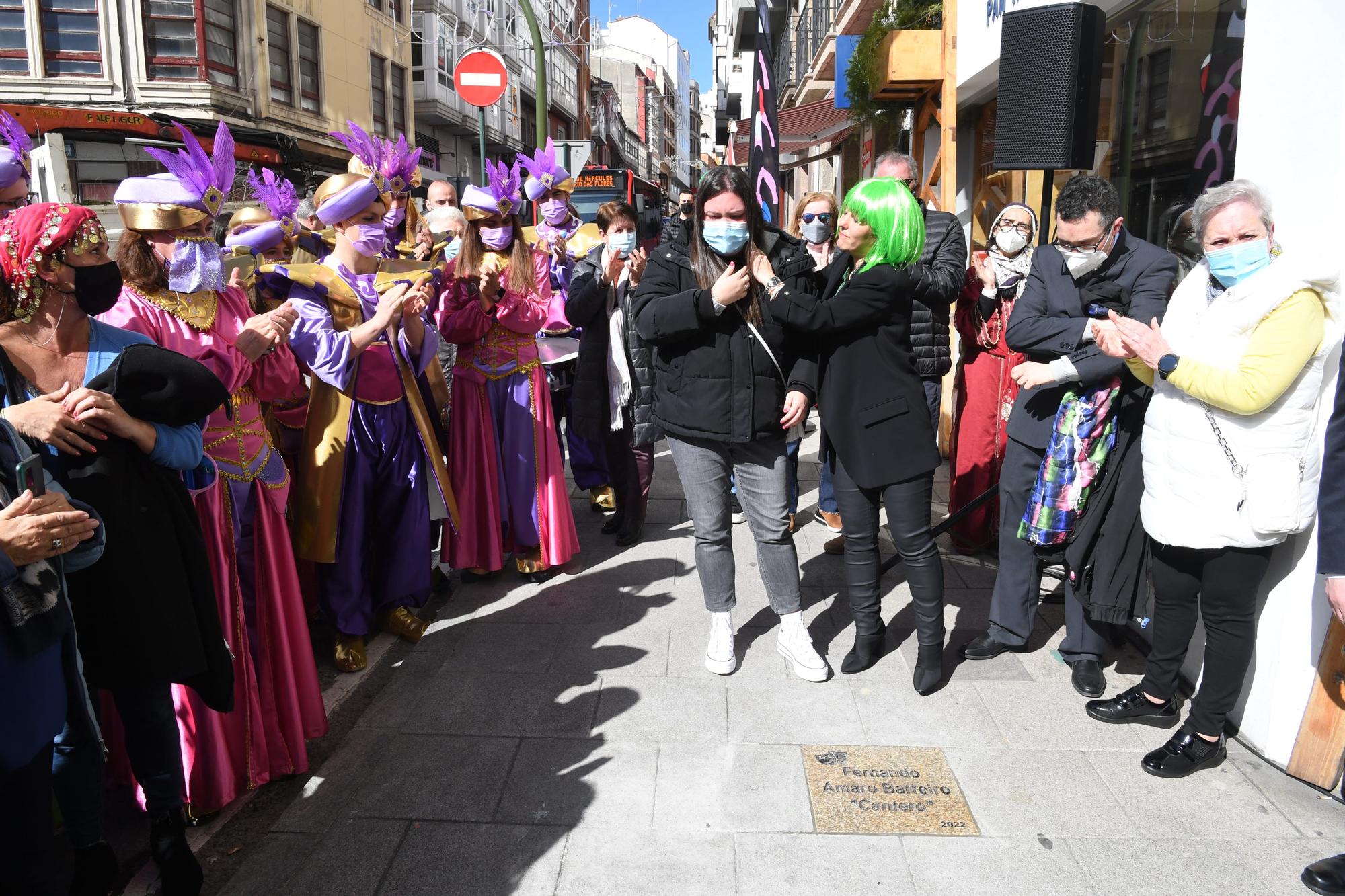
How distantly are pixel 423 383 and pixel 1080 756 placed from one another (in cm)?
320

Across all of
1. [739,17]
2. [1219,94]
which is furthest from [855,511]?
[739,17]

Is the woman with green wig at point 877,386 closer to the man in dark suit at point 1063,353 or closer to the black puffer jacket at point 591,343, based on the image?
the man in dark suit at point 1063,353

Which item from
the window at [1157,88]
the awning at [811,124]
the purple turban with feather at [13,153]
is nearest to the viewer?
the purple turban with feather at [13,153]

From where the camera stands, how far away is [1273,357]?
2729mm

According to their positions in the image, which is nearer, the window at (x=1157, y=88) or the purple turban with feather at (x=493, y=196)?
the purple turban with feather at (x=493, y=196)

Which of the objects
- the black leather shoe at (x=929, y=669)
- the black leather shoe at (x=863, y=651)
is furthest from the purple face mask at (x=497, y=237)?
the black leather shoe at (x=929, y=669)

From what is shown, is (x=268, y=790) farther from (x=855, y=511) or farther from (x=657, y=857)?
(x=855, y=511)

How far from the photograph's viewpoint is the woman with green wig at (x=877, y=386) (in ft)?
11.3

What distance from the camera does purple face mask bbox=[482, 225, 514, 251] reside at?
4.86 meters

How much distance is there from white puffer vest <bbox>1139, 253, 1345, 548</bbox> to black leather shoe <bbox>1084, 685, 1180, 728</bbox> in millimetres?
680

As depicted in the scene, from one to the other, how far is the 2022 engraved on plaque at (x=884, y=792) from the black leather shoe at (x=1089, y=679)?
81 cm

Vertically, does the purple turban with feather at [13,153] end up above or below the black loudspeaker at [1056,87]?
Result: below

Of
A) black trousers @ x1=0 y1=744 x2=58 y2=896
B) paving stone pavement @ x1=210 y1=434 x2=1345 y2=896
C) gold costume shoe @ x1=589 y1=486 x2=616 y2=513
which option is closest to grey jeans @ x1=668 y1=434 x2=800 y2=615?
paving stone pavement @ x1=210 y1=434 x2=1345 y2=896

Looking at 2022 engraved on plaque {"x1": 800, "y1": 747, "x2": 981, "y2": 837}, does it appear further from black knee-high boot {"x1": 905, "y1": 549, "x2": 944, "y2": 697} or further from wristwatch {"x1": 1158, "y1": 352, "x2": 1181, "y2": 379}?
wristwatch {"x1": 1158, "y1": 352, "x2": 1181, "y2": 379}
